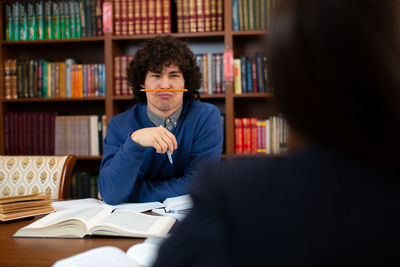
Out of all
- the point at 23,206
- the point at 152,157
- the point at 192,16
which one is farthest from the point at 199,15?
the point at 23,206

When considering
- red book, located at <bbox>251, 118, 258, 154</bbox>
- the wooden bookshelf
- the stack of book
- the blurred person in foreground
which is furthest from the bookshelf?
the blurred person in foreground

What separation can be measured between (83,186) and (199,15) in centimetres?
142

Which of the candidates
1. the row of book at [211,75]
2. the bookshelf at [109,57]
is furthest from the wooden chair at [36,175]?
the row of book at [211,75]

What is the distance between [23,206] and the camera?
1.17 meters

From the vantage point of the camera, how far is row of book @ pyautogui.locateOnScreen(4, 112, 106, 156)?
8.59ft

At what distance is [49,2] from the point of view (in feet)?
8.68

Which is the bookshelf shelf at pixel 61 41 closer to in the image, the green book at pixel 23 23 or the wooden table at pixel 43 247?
the green book at pixel 23 23

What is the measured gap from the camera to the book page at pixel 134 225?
3.07ft

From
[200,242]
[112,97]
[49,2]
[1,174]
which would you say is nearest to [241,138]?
[112,97]

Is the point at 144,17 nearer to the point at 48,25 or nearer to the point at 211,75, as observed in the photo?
the point at 211,75

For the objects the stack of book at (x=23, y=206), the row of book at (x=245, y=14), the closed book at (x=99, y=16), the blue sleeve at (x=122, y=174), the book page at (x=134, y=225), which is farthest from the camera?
the closed book at (x=99, y=16)

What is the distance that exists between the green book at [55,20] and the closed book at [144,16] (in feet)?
1.98

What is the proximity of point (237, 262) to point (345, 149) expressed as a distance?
16cm

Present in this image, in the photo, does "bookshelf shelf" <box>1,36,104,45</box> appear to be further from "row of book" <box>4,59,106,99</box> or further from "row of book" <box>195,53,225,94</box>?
"row of book" <box>195,53,225,94</box>
